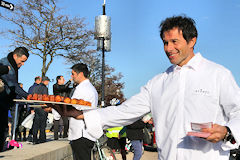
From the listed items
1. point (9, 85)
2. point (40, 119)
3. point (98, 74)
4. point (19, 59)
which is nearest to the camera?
point (9, 85)

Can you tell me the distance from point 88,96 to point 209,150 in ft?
10.9

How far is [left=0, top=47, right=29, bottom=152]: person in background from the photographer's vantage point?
14.7 feet

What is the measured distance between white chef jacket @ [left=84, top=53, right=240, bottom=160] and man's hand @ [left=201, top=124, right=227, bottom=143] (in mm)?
82

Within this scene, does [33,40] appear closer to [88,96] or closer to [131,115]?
[88,96]

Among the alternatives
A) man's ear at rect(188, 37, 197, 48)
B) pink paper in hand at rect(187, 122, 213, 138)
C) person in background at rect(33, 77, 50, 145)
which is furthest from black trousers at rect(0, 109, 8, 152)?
person in background at rect(33, 77, 50, 145)

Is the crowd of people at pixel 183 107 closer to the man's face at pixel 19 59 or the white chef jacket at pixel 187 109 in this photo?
the white chef jacket at pixel 187 109

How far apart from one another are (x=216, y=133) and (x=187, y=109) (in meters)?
0.34

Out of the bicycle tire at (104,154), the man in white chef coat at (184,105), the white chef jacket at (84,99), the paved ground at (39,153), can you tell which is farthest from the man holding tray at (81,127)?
the man in white chef coat at (184,105)

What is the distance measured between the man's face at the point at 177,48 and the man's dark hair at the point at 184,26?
0.11 feet

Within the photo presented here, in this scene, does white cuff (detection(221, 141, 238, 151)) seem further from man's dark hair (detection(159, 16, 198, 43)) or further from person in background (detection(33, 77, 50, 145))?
person in background (detection(33, 77, 50, 145))

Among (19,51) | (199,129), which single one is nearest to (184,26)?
(199,129)

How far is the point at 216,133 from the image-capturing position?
6.44ft

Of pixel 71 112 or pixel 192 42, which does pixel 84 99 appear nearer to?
pixel 71 112

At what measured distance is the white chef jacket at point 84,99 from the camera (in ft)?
16.7
